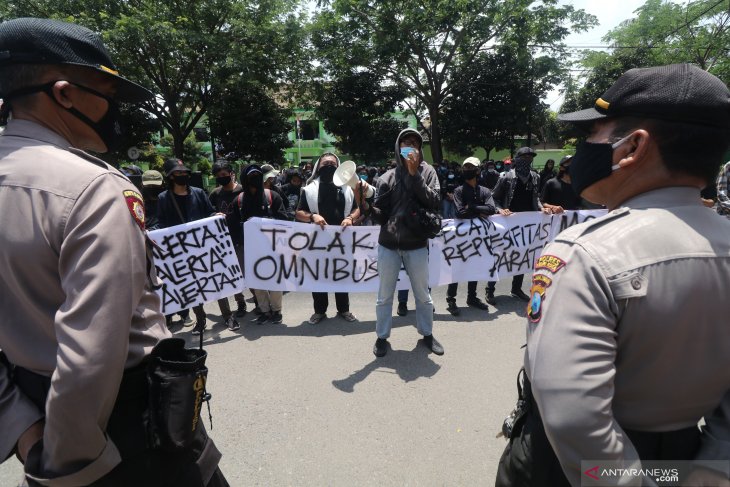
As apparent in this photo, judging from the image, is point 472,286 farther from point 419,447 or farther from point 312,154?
point 312,154

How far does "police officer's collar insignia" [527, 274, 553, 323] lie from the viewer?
1102 mm

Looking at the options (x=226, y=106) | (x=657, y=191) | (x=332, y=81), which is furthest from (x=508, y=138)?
(x=657, y=191)

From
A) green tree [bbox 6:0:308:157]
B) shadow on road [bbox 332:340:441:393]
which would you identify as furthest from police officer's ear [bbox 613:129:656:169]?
green tree [bbox 6:0:308:157]

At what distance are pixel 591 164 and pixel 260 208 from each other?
4.40 meters

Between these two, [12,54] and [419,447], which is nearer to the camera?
[12,54]

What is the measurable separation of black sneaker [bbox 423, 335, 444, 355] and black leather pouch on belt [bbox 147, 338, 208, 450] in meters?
2.86

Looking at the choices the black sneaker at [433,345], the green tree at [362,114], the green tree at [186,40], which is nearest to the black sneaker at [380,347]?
the black sneaker at [433,345]

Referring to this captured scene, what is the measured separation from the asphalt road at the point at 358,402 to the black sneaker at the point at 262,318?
0.11m

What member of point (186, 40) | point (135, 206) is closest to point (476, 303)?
point (135, 206)

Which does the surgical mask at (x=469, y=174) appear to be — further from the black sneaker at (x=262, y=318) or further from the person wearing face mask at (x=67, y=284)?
the person wearing face mask at (x=67, y=284)

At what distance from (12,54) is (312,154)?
42191 millimetres

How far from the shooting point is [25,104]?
1.27 m

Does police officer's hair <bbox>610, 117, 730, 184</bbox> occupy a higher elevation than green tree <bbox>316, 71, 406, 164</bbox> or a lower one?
lower

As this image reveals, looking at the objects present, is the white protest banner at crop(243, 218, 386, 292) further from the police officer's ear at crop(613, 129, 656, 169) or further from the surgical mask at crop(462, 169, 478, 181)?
the police officer's ear at crop(613, 129, 656, 169)
